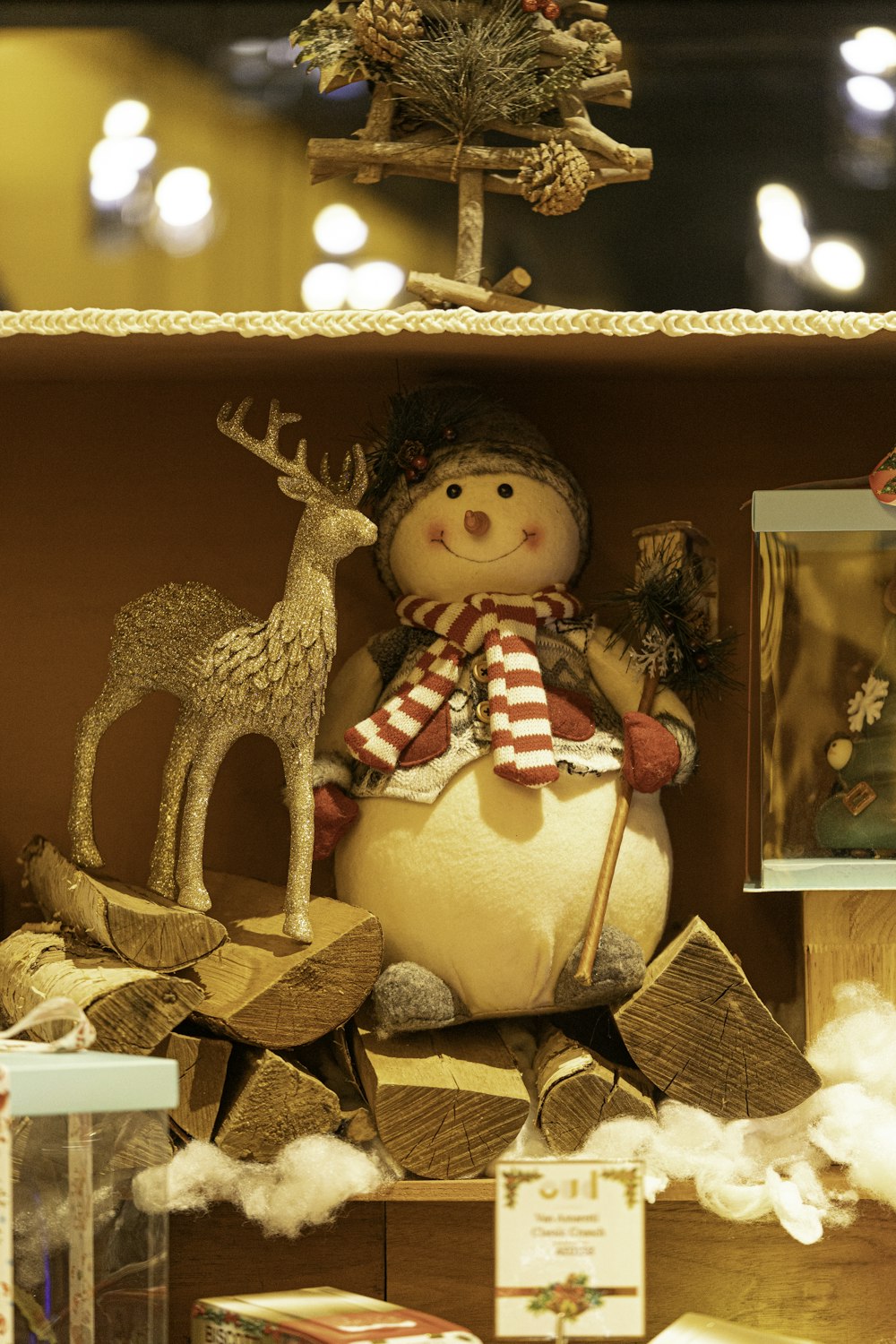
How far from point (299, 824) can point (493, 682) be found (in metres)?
0.24

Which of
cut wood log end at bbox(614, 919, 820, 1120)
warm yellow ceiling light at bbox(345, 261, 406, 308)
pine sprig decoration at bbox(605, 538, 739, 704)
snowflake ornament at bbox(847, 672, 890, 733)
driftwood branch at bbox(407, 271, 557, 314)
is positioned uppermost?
warm yellow ceiling light at bbox(345, 261, 406, 308)

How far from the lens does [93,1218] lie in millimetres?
1060

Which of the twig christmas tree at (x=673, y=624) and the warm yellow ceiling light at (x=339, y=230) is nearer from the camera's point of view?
the twig christmas tree at (x=673, y=624)

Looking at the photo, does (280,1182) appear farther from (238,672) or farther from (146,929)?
(238,672)

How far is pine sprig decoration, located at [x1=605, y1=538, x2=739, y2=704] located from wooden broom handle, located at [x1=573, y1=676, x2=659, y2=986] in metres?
0.13

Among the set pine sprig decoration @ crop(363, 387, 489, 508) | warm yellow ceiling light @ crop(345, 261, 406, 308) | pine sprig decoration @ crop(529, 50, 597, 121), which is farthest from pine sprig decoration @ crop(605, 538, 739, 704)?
warm yellow ceiling light @ crop(345, 261, 406, 308)

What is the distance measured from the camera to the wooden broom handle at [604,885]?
1.40m

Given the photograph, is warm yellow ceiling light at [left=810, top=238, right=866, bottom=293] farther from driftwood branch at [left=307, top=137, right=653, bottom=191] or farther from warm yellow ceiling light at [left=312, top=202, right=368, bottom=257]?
driftwood branch at [left=307, top=137, right=653, bottom=191]

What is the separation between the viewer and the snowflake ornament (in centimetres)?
142

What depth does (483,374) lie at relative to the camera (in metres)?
1.67

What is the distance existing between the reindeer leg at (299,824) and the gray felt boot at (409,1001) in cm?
11

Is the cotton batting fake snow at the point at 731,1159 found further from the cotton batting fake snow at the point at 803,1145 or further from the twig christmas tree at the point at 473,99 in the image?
the twig christmas tree at the point at 473,99

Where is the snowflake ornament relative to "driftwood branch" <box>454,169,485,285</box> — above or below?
below

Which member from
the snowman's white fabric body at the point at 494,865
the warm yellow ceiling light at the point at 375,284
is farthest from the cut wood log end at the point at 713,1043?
the warm yellow ceiling light at the point at 375,284
